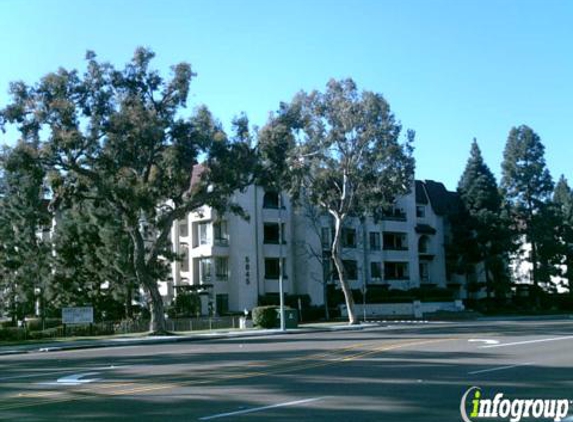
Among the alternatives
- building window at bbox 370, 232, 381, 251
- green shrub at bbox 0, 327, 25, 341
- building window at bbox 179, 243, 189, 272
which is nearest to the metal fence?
green shrub at bbox 0, 327, 25, 341

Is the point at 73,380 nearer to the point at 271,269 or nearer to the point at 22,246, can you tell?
the point at 22,246

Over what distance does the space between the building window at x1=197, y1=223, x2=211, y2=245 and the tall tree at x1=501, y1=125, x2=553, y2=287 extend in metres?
28.6

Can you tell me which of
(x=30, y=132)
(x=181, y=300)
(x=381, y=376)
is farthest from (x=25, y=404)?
(x=181, y=300)

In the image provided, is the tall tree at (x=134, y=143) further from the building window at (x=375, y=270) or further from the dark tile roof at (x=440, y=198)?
the dark tile roof at (x=440, y=198)

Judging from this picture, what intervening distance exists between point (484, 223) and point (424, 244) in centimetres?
1048

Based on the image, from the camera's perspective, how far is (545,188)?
6738 cm

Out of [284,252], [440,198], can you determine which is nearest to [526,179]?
[440,198]

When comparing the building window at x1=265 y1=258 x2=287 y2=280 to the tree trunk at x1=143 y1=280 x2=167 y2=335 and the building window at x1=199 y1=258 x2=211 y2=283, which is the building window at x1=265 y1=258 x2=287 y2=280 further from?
the tree trunk at x1=143 y1=280 x2=167 y2=335

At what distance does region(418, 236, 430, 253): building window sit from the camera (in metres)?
75.4

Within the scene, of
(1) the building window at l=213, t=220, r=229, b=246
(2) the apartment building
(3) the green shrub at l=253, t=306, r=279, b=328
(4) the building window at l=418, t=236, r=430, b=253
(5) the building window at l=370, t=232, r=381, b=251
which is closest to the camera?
(3) the green shrub at l=253, t=306, r=279, b=328

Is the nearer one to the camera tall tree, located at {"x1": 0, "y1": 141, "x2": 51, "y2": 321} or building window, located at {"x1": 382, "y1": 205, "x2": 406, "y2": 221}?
tall tree, located at {"x1": 0, "y1": 141, "x2": 51, "y2": 321}

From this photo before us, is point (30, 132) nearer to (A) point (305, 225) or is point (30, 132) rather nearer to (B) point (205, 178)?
(B) point (205, 178)

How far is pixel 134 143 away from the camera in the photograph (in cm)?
3934

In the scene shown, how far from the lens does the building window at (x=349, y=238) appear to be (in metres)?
67.8
